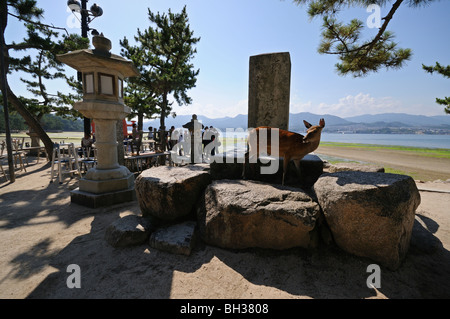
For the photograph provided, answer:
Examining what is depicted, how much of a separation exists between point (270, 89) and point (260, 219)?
12.8 ft

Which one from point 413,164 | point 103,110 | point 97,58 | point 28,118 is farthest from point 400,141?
point 28,118

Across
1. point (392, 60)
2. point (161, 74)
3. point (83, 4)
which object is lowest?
point (392, 60)

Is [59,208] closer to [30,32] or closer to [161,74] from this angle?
[30,32]

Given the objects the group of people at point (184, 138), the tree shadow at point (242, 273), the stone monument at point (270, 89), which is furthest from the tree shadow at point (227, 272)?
the group of people at point (184, 138)

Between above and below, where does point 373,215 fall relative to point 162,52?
below

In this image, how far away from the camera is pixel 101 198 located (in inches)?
194

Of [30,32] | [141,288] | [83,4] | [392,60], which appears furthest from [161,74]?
[141,288]

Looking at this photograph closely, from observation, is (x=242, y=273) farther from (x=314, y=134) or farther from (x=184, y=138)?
(x=184, y=138)

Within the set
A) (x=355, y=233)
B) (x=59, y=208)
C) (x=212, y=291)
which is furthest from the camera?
(x=59, y=208)

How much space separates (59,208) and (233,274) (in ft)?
15.6

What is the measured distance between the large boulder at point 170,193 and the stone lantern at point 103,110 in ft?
6.08

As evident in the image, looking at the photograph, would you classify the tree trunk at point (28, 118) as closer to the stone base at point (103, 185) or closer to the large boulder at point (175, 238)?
the stone base at point (103, 185)
